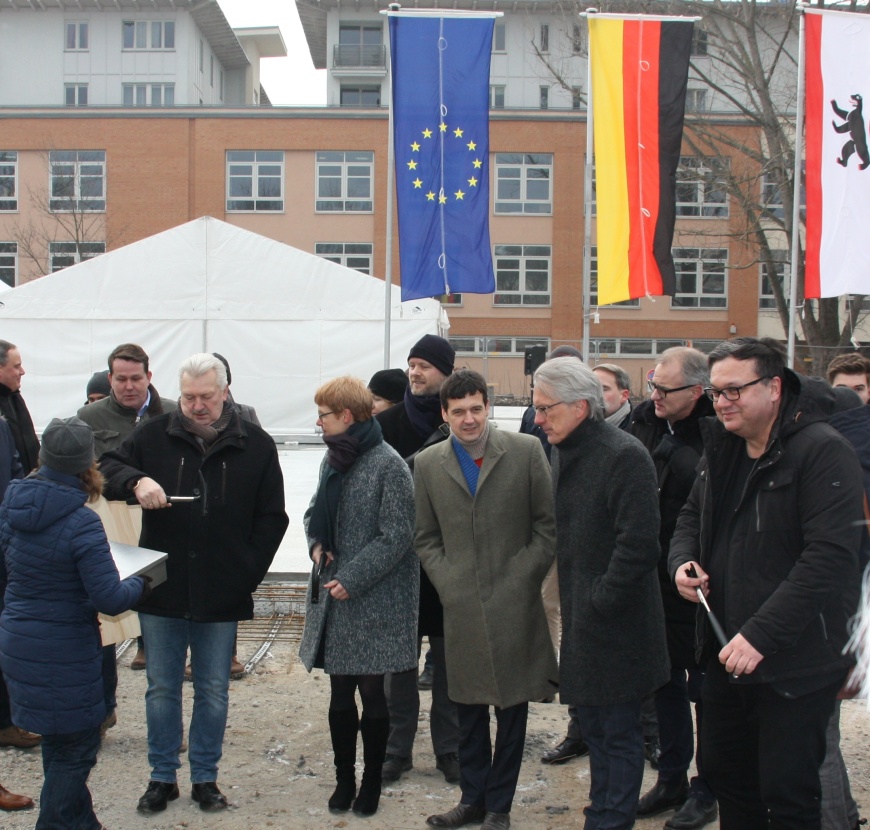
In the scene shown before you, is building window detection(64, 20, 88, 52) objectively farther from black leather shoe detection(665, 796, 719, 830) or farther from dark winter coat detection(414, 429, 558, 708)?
black leather shoe detection(665, 796, 719, 830)

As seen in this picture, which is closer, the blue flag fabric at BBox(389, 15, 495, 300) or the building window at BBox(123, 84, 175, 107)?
the blue flag fabric at BBox(389, 15, 495, 300)

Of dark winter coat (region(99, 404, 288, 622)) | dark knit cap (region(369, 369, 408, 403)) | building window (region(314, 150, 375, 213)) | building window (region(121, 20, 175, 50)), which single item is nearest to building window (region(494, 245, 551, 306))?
building window (region(314, 150, 375, 213))

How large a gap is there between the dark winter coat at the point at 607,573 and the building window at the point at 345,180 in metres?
36.3

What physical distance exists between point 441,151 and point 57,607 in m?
6.56

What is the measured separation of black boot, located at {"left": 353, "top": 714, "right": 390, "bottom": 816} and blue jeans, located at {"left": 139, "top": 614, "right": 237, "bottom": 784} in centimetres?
61

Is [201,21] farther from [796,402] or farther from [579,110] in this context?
[796,402]

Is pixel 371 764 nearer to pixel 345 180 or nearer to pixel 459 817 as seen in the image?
pixel 459 817

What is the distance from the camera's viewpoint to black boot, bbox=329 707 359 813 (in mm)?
3699

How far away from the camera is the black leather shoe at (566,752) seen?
4211mm

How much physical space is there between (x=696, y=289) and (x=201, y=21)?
27.3 metres

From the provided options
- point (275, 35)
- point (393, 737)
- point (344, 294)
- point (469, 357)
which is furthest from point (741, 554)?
point (275, 35)

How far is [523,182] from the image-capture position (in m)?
38.5

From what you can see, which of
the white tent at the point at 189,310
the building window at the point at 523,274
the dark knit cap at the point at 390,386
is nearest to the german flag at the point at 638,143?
the dark knit cap at the point at 390,386

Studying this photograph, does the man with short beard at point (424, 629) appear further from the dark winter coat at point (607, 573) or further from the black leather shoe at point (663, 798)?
the dark winter coat at point (607, 573)
